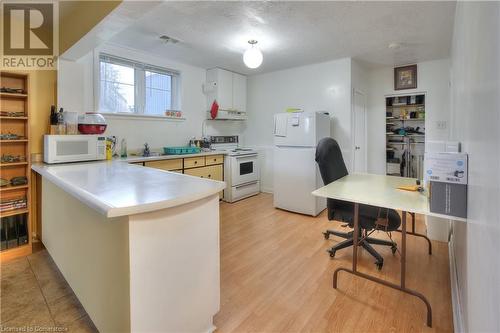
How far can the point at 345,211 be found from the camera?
7.43ft

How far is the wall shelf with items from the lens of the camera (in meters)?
4.73

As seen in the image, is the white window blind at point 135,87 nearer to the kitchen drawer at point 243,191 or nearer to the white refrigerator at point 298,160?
the kitchen drawer at point 243,191

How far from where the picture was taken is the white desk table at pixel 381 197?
160 centimetres

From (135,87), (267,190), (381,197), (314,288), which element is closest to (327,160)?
(381,197)

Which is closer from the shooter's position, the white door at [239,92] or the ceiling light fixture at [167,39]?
the ceiling light fixture at [167,39]

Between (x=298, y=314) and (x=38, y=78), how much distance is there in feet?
10.7

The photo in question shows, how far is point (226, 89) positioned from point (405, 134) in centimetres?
341

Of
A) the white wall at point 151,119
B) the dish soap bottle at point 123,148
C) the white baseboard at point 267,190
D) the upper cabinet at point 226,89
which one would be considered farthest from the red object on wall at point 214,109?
the white baseboard at point 267,190

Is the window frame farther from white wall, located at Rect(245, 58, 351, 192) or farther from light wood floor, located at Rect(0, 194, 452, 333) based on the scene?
light wood floor, located at Rect(0, 194, 452, 333)

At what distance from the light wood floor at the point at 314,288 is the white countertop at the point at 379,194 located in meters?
0.72

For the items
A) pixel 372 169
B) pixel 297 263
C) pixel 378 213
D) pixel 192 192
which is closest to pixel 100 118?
pixel 192 192

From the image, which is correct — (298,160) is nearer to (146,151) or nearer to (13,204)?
(146,151)

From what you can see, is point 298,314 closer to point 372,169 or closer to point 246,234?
point 246,234

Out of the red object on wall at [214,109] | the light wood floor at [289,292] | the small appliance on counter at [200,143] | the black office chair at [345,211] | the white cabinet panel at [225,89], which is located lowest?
the light wood floor at [289,292]
